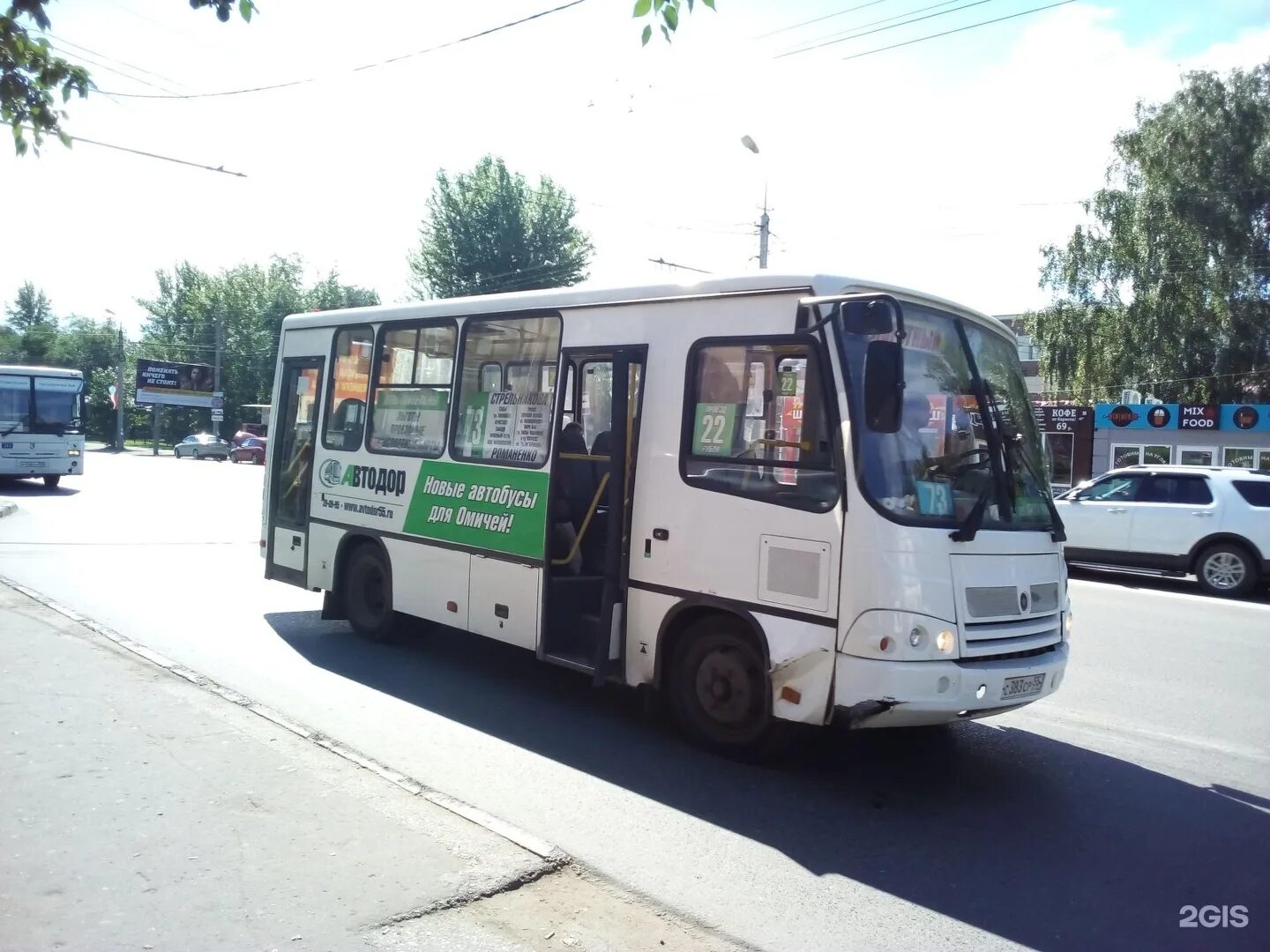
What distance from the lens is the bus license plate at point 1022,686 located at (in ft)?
18.4

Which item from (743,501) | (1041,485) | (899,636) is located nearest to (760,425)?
(743,501)

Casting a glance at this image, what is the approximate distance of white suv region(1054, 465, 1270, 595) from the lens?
47.8 feet

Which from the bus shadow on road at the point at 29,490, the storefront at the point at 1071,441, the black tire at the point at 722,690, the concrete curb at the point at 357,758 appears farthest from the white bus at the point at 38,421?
the storefront at the point at 1071,441

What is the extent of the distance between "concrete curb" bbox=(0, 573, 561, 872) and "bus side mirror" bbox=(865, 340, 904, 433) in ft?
8.73

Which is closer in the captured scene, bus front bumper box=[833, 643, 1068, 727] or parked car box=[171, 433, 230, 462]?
bus front bumper box=[833, 643, 1068, 727]

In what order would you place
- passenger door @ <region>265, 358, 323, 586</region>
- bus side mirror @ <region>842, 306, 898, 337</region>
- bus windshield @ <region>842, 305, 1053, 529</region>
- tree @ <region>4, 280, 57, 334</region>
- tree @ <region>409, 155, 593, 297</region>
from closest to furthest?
bus side mirror @ <region>842, 306, 898, 337</region> < bus windshield @ <region>842, 305, 1053, 529</region> < passenger door @ <region>265, 358, 323, 586</region> < tree @ <region>409, 155, 593, 297</region> < tree @ <region>4, 280, 57, 334</region>

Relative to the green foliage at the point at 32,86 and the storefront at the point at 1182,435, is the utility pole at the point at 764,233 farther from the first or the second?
the green foliage at the point at 32,86

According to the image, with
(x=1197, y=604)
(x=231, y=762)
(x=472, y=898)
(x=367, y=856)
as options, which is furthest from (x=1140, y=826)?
(x=1197, y=604)

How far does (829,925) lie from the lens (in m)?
4.13

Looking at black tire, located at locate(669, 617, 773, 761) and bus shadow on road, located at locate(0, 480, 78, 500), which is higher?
black tire, located at locate(669, 617, 773, 761)

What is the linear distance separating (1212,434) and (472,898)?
27973 mm

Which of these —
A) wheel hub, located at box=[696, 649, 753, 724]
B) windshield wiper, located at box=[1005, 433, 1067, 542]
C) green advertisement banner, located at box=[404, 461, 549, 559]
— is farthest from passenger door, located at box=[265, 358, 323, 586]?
windshield wiper, located at box=[1005, 433, 1067, 542]

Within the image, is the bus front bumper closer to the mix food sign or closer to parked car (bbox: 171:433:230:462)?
the mix food sign

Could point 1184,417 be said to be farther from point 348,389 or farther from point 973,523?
point 973,523
